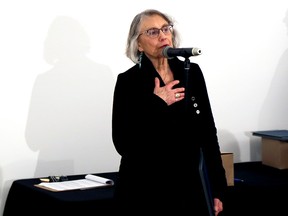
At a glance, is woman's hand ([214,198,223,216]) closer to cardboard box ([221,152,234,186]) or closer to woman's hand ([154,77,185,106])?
woman's hand ([154,77,185,106])

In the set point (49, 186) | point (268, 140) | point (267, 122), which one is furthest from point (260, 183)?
point (49, 186)

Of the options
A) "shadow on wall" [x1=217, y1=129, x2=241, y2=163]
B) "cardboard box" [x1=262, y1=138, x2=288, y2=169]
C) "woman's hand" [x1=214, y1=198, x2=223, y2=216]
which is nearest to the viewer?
"woman's hand" [x1=214, y1=198, x2=223, y2=216]

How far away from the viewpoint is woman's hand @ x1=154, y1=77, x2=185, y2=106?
2189 millimetres

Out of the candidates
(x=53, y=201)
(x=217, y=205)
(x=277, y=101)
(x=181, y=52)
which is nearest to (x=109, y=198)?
(x=53, y=201)

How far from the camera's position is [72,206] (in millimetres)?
2559

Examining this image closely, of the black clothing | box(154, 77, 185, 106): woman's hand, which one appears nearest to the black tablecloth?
the black clothing

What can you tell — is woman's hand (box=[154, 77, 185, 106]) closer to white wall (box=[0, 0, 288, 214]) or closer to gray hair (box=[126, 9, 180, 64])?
gray hair (box=[126, 9, 180, 64])

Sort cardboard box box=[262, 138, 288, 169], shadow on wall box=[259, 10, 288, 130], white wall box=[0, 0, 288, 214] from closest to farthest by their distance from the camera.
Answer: white wall box=[0, 0, 288, 214] → cardboard box box=[262, 138, 288, 169] → shadow on wall box=[259, 10, 288, 130]

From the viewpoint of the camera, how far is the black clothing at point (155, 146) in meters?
2.18

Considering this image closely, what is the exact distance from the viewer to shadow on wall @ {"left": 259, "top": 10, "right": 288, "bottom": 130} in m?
4.00

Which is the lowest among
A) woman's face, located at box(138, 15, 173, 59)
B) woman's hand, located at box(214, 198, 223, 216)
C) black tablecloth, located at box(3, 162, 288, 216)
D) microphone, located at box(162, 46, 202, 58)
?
black tablecloth, located at box(3, 162, 288, 216)

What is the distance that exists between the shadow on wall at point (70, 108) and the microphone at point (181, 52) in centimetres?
112

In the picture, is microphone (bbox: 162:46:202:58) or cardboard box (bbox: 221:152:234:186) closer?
microphone (bbox: 162:46:202:58)

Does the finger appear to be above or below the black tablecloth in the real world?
above
